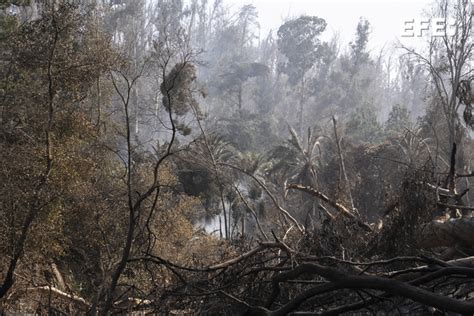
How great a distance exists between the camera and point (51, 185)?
42.4 ft

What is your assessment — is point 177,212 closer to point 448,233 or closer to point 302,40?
point 448,233

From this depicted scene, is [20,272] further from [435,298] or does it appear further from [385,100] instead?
[385,100]

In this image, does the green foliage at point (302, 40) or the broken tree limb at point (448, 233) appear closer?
the broken tree limb at point (448, 233)

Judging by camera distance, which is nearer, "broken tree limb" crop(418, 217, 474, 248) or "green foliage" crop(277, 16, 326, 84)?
"broken tree limb" crop(418, 217, 474, 248)

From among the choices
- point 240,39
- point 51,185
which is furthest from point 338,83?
point 51,185

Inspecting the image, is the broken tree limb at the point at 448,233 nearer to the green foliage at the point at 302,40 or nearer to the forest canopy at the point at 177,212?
the forest canopy at the point at 177,212

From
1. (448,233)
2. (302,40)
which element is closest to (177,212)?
(448,233)

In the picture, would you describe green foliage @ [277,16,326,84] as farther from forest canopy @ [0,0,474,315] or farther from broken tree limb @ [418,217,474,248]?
broken tree limb @ [418,217,474,248]

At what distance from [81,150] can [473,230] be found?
41.8ft

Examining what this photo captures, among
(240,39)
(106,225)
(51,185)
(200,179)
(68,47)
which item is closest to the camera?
(51,185)

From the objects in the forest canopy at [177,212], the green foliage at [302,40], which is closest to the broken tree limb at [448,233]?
the forest canopy at [177,212]

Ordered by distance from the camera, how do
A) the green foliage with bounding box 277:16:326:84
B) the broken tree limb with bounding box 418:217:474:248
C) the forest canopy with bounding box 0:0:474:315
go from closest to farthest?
1. the forest canopy with bounding box 0:0:474:315
2. the broken tree limb with bounding box 418:217:474:248
3. the green foliage with bounding box 277:16:326:84

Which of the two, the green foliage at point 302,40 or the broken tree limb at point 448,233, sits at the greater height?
the green foliage at point 302,40

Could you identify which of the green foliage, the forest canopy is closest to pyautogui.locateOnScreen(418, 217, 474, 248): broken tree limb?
the forest canopy
